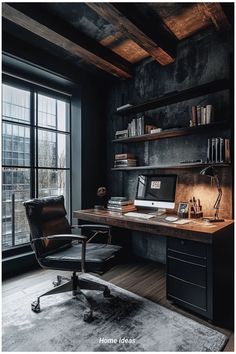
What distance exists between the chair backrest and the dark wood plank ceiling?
1.99 m

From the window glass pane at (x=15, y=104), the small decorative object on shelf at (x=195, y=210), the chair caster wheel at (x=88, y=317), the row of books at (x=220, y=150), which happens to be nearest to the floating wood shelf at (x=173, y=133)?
the row of books at (x=220, y=150)

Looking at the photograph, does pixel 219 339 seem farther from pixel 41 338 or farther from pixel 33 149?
pixel 33 149

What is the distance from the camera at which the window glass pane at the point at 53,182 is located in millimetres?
3508

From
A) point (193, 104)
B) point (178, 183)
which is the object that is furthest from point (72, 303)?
point (193, 104)

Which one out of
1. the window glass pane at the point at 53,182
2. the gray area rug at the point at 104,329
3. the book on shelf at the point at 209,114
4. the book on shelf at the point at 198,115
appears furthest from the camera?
the window glass pane at the point at 53,182

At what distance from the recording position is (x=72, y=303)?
2191 mm

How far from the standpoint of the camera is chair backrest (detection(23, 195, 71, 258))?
7.13 feet

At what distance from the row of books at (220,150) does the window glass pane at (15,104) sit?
2.68 metres

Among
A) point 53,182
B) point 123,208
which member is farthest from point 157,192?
point 53,182

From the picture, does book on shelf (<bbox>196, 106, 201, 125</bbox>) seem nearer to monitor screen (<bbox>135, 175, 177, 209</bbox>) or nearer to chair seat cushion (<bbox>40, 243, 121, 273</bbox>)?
monitor screen (<bbox>135, 175, 177, 209</bbox>)

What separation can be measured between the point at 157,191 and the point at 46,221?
1439 millimetres

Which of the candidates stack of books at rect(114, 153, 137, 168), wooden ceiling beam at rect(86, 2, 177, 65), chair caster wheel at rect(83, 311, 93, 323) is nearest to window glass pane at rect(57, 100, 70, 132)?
stack of books at rect(114, 153, 137, 168)

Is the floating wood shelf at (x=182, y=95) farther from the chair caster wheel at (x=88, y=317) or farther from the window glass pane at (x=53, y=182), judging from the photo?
the chair caster wheel at (x=88, y=317)

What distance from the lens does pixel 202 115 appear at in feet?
8.55
